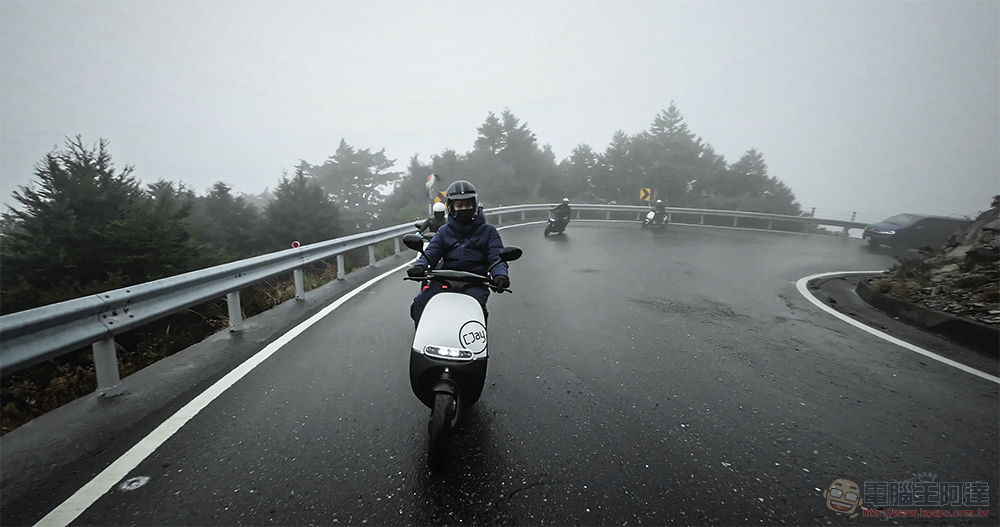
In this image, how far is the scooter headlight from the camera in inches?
107

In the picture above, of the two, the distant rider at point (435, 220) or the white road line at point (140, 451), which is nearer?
the white road line at point (140, 451)

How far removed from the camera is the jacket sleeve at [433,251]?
3.57 m

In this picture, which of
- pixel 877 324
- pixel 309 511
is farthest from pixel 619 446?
pixel 877 324

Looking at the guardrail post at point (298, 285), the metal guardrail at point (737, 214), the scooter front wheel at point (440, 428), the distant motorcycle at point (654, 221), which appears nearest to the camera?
the scooter front wheel at point (440, 428)

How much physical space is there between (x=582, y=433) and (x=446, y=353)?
3.77 feet

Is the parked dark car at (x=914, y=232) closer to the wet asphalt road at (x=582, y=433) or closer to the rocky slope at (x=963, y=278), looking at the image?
the rocky slope at (x=963, y=278)

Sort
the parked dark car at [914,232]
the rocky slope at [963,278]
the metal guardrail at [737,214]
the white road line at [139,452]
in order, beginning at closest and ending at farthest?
the white road line at [139,452] < the rocky slope at [963,278] < the parked dark car at [914,232] < the metal guardrail at [737,214]

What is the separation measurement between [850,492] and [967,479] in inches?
31.6

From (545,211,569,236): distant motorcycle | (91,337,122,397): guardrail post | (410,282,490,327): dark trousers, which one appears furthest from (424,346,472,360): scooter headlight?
(545,211,569,236): distant motorcycle

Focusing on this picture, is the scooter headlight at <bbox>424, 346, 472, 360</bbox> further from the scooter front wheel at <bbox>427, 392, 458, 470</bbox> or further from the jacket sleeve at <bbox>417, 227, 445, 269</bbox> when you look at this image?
the jacket sleeve at <bbox>417, 227, 445, 269</bbox>

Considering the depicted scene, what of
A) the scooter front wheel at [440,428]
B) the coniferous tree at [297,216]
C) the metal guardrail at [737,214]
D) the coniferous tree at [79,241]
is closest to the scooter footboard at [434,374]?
the scooter front wheel at [440,428]

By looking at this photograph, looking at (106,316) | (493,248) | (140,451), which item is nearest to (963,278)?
(493,248)

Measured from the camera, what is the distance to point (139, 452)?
8.54 feet

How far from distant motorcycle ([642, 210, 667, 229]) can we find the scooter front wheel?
2287 cm
